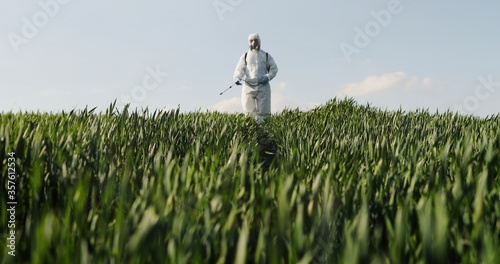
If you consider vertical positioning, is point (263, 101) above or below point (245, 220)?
above

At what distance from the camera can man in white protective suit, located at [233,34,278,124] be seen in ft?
35.5

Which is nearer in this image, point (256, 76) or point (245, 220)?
point (245, 220)

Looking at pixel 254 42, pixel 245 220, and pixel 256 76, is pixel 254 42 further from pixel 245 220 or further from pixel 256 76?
pixel 245 220

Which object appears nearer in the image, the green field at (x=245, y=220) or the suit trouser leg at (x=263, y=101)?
the green field at (x=245, y=220)

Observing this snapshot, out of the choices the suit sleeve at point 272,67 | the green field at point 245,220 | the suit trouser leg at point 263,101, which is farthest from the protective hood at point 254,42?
the green field at point 245,220

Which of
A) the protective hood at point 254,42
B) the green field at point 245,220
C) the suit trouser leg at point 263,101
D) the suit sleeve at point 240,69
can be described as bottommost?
the green field at point 245,220

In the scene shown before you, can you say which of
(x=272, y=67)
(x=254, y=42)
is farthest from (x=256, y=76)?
(x=254, y=42)

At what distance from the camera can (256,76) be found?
35.4 ft

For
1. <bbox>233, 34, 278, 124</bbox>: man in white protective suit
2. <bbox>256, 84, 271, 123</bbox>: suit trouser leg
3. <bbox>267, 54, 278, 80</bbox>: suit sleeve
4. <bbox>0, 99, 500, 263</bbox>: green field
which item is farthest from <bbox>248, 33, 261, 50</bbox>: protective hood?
<bbox>0, 99, 500, 263</bbox>: green field

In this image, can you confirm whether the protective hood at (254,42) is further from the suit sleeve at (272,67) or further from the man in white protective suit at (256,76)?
the suit sleeve at (272,67)

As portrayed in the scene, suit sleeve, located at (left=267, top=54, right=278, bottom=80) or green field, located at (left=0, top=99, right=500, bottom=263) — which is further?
suit sleeve, located at (left=267, top=54, right=278, bottom=80)

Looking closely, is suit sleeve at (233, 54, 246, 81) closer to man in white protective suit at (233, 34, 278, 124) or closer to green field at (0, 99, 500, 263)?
man in white protective suit at (233, 34, 278, 124)

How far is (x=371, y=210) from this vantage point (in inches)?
66.5

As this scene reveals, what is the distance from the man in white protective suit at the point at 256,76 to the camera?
10812 millimetres
